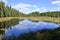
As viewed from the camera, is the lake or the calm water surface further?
the calm water surface

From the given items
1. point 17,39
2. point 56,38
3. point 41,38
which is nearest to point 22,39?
point 17,39

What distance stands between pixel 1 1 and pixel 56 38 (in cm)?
10682

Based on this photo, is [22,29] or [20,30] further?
[22,29]

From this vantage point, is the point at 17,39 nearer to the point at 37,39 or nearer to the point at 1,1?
the point at 37,39

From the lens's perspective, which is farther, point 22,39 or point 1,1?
point 1,1

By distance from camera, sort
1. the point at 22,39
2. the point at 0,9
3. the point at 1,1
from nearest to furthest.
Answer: the point at 22,39 → the point at 0,9 → the point at 1,1

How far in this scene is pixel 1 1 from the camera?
410 ft

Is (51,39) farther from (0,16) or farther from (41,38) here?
(0,16)

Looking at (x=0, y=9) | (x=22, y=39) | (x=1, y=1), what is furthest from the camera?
(x=1, y=1)

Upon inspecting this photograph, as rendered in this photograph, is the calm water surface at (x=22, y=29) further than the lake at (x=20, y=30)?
Yes

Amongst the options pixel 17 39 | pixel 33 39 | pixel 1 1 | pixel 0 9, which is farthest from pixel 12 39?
pixel 1 1

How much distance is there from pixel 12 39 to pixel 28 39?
2.23 meters

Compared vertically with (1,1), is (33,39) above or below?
below

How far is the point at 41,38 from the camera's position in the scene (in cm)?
2269
